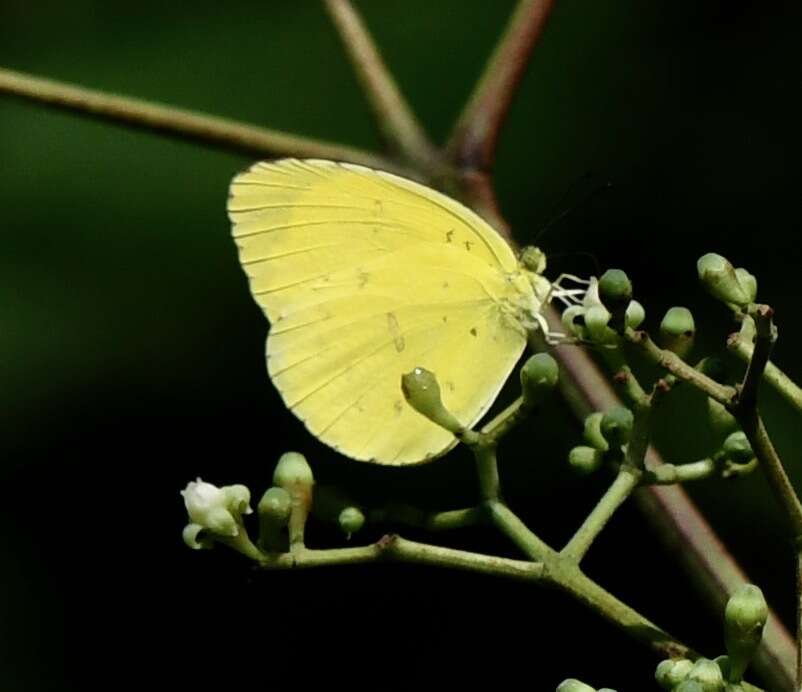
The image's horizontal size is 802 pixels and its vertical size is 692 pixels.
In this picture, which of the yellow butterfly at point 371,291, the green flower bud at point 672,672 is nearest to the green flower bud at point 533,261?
the yellow butterfly at point 371,291

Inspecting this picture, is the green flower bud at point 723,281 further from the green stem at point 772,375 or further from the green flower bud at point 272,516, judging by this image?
the green flower bud at point 272,516

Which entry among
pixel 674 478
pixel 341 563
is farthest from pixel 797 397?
pixel 341 563

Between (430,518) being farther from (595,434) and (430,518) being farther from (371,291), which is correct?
(371,291)

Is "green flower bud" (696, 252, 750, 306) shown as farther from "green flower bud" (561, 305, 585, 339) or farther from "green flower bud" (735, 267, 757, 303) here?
"green flower bud" (561, 305, 585, 339)

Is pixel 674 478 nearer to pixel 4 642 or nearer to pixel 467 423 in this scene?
pixel 467 423

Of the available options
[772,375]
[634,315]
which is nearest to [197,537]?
[634,315]

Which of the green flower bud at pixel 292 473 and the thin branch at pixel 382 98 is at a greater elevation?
the thin branch at pixel 382 98
